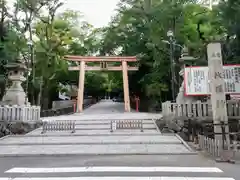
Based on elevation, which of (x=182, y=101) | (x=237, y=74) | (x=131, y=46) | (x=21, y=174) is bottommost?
(x=21, y=174)

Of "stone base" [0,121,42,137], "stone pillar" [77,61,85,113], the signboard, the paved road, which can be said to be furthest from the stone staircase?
"stone pillar" [77,61,85,113]

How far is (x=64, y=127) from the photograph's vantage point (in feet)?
45.1

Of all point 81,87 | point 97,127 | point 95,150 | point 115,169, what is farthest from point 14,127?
point 81,87

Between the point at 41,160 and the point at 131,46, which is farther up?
the point at 131,46

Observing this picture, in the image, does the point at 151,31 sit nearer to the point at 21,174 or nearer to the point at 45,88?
the point at 45,88

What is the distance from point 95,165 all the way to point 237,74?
28.1ft

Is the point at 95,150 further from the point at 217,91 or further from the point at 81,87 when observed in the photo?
the point at 81,87

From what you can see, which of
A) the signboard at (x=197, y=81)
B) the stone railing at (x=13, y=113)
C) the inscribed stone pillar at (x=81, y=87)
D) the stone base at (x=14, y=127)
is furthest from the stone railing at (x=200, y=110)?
the inscribed stone pillar at (x=81, y=87)

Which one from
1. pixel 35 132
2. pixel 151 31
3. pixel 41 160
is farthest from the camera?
pixel 151 31

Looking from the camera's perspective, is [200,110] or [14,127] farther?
[14,127]

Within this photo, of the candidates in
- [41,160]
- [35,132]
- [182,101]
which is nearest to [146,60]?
[182,101]

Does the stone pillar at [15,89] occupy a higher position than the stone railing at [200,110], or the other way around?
the stone pillar at [15,89]

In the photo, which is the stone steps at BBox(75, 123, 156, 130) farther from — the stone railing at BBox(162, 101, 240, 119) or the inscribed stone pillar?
the inscribed stone pillar

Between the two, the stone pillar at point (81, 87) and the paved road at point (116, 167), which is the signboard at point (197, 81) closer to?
the paved road at point (116, 167)
